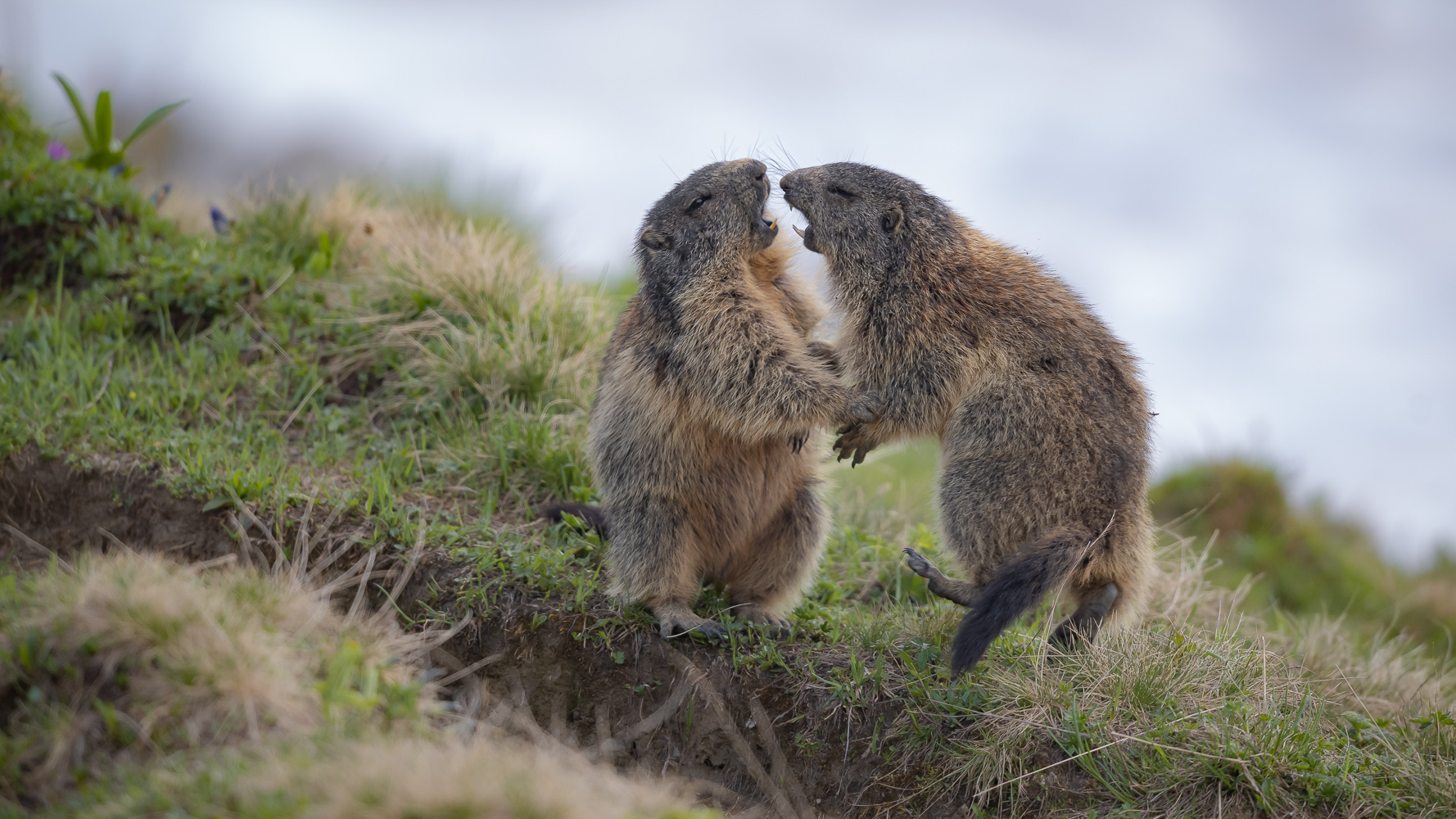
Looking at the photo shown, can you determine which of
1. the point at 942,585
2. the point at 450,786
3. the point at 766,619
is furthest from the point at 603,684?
the point at 450,786

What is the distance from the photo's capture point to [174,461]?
559cm

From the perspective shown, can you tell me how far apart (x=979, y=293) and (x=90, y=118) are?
799cm

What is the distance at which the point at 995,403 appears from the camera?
14.6 feet

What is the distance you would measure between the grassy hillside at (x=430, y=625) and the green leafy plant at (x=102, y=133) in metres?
0.37

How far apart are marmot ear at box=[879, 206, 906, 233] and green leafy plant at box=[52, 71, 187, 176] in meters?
5.63

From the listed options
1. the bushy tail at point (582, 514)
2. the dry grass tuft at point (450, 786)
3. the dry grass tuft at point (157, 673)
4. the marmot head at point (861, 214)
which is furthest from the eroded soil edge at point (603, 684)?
the marmot head at point (861, 214)

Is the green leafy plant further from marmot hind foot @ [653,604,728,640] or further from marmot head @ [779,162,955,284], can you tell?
marmot hind foot @ [653,604,728,640]

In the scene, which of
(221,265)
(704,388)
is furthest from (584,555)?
(221,265)

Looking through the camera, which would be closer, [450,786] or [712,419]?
[450,786]

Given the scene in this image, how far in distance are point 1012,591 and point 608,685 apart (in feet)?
6.47

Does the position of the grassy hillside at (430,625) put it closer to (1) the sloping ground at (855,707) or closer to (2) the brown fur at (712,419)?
(1) the sloping ground at (855,707)

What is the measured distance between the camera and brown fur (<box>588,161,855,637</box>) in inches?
186

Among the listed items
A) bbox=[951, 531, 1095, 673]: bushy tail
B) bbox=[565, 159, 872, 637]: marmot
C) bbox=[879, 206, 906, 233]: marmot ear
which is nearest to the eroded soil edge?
bbox=[565, 159, 872, 637]: marmot

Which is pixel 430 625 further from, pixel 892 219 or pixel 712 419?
pixel 892 219
